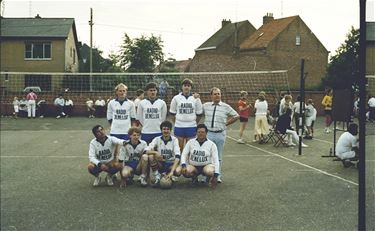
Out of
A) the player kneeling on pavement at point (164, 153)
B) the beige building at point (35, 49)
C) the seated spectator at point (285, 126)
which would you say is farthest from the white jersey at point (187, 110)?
the beige building at point (35, 49)

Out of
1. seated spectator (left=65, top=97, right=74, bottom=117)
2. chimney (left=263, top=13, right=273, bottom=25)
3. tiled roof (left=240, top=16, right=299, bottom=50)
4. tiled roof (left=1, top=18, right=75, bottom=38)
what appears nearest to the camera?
seated spectator (left=65, top=97, right=74, bottom=117)

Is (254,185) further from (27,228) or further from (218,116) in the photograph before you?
(27,228)

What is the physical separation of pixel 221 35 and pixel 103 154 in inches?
2091

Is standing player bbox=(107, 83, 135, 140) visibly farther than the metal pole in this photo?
Result: Yes

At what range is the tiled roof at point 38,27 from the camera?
42.0 metres

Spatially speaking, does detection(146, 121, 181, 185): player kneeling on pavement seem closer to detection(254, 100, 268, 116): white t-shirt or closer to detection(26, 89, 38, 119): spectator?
detection(254, 100, 268, 116): white t-shirt

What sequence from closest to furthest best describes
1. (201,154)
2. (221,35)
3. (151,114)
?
(201,154) → (151,114) → (221,35)

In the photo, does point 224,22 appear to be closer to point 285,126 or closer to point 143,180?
point 285,126

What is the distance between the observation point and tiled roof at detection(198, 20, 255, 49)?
192 feet

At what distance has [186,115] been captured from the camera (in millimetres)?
9281

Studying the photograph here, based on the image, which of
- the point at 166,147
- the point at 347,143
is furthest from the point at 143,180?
the point at 347,143

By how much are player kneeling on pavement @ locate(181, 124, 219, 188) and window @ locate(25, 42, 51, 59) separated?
120 feet

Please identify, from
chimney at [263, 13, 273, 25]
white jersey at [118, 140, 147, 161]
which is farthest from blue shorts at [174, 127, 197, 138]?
chimney at [263, 13, 273, 25]

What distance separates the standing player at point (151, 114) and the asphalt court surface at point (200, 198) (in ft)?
3.96
